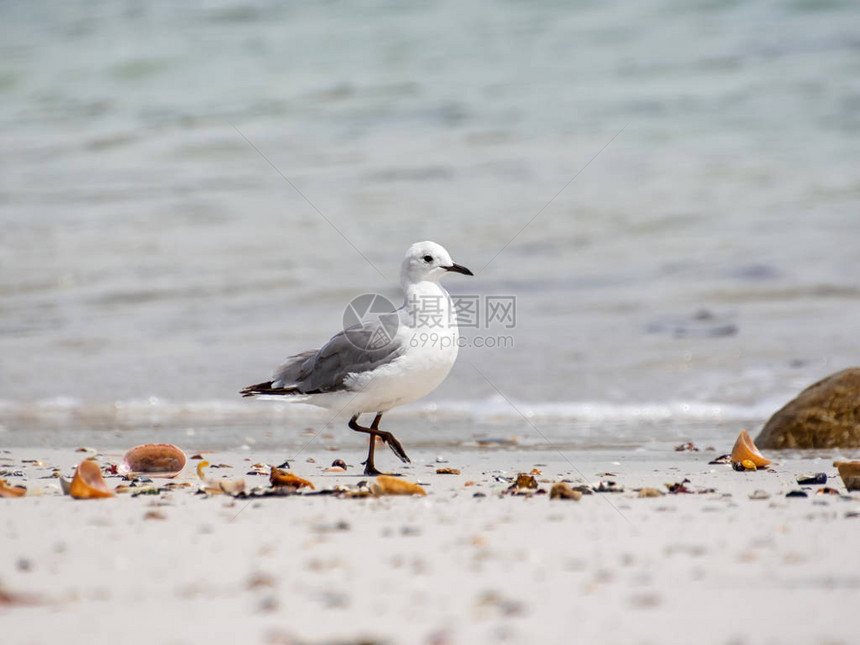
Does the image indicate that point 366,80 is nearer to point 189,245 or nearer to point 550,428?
point 189,245

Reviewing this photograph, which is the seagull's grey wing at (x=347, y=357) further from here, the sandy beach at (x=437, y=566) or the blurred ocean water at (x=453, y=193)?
the blurred ocean water at (x=453, y=193)

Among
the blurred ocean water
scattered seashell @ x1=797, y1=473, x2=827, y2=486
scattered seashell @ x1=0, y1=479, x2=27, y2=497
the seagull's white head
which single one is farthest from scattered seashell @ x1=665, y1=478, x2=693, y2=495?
scattered seashell @ x1=0, y1=479, x2=27, y2=497

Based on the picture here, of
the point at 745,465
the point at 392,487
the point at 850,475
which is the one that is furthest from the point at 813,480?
the point at 392,487

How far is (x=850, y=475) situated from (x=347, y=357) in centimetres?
211

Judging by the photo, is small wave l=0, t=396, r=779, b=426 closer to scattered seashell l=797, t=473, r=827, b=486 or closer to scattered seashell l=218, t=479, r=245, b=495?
scattered seashell l=797, t=473, r=827, b=486

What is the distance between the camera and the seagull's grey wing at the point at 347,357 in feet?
14.1

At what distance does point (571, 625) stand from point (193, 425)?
13.9 feet

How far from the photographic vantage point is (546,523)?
9.72 feet

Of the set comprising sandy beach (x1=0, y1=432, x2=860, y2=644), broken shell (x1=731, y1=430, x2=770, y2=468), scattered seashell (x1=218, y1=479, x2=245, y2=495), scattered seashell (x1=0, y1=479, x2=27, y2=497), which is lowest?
sandy beach (x1=0, y1=432, x2=860, y2=644)

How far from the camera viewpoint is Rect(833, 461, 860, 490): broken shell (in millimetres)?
3492

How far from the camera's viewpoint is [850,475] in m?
3.51

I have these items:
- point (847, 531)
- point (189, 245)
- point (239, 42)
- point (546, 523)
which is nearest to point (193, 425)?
point (546, 523)

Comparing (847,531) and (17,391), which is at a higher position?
(17,391)

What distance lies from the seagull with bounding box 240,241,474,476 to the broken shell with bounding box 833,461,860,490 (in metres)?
1.62
